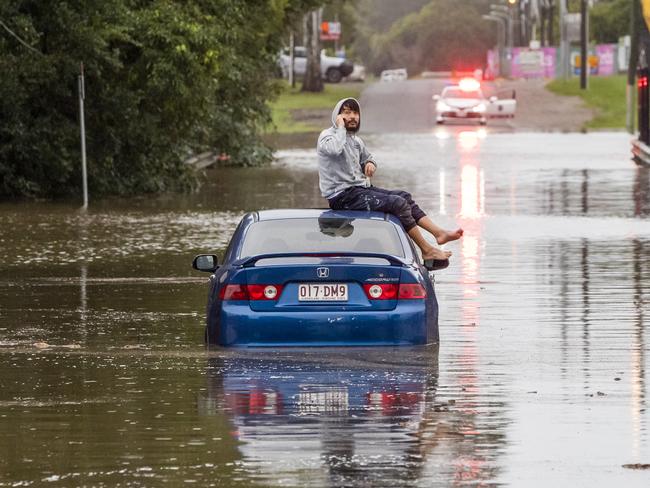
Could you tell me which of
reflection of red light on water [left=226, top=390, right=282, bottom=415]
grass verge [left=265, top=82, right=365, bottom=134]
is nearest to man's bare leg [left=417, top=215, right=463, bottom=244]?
reflection of red light on water [left=226, top=390, right=282, bottom=415]

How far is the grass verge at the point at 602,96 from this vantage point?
69.2 m

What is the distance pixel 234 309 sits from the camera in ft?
39.2

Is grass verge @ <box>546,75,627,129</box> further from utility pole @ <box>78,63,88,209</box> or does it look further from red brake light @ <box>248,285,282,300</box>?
red brake light @ <box>248,285,282,300</box>

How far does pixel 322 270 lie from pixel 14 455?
3.22 metres

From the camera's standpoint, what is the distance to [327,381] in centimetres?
1155

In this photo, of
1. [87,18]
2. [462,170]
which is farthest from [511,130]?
[87,18]

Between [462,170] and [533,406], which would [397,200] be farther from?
[462,170]

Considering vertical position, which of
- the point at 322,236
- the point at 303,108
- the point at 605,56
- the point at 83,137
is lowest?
the point at 605,56

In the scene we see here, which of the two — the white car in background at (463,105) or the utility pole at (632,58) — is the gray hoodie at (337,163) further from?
the white car in background at (463,105)

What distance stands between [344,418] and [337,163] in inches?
189

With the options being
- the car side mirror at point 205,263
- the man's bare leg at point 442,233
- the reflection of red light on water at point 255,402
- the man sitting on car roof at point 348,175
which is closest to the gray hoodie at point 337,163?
the man sitting on car roof at point 348,175

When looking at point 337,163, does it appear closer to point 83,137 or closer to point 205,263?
point 205,263

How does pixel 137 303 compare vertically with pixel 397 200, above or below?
below

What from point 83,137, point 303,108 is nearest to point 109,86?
point 83,137
